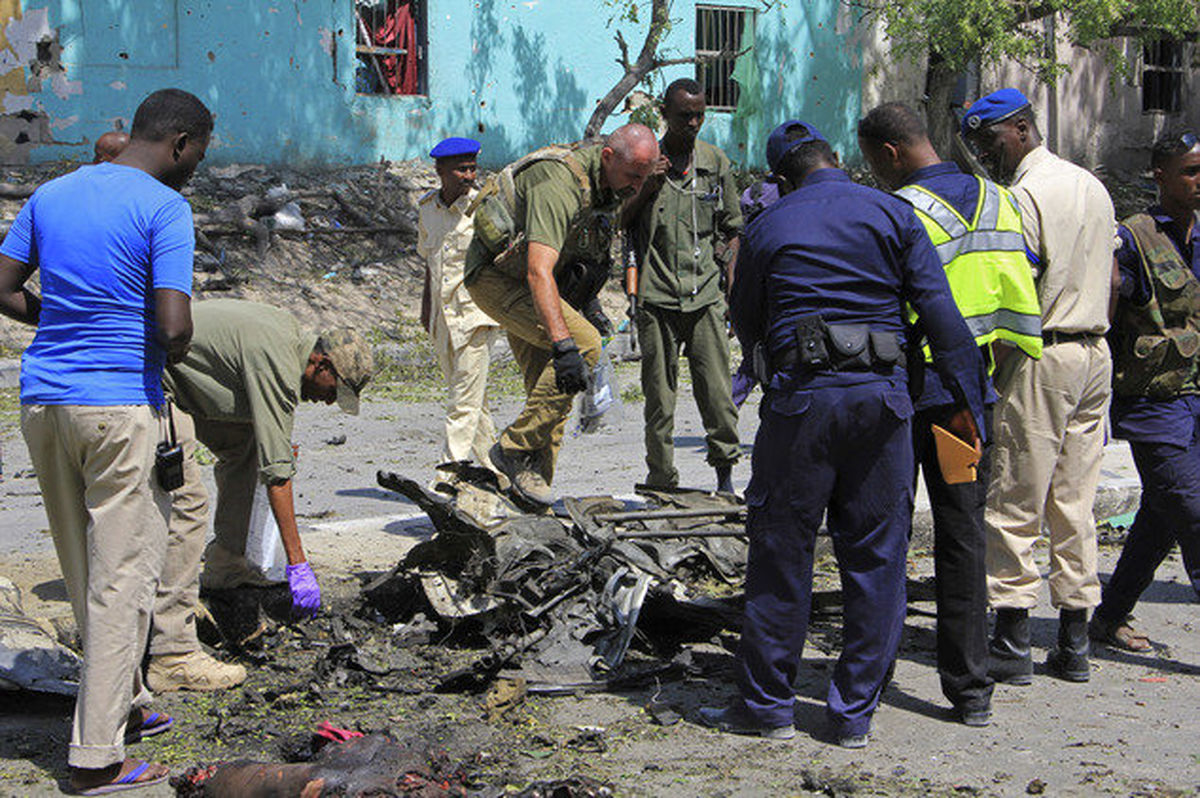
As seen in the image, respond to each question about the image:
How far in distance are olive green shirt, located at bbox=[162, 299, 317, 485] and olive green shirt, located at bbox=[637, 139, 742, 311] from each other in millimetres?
2633

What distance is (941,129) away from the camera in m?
21.6

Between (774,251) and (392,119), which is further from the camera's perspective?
(392,119)

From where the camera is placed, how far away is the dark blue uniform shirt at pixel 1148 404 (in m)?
5.36

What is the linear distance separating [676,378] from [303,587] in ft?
9.47

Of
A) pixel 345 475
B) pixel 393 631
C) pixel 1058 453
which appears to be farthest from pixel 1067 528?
pixel 345 475

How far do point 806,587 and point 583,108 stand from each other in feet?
54.9

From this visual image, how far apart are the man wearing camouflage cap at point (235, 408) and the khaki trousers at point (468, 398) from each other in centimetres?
300

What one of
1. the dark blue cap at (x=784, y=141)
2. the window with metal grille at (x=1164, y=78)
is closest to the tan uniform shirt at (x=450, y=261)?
the dark blue cap at (x=784, y=141)

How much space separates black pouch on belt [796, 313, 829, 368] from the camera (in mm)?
4293

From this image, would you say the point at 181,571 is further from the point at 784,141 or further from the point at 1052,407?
the point at 1052,407

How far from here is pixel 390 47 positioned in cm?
1923

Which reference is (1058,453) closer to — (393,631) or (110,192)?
(393,631)

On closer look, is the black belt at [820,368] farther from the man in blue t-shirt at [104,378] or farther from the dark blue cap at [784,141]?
the man in blue t-shirt at [104,378]

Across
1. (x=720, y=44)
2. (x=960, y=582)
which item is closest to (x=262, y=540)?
(x=960, y=582)
